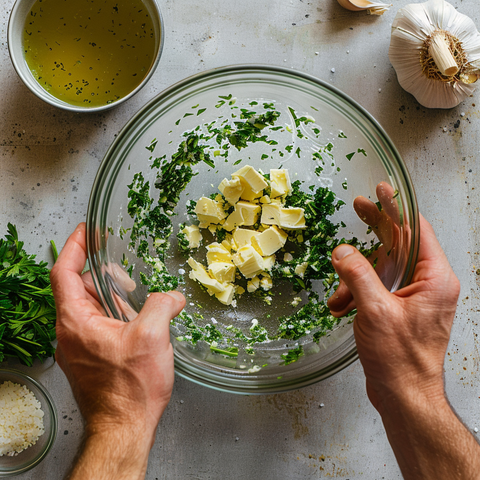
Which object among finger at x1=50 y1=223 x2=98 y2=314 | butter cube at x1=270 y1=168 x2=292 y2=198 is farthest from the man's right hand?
finger at x1=50 y1=223 x2=98 y2=314

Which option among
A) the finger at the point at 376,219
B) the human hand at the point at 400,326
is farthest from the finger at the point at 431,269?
the finger at the point at 376,219

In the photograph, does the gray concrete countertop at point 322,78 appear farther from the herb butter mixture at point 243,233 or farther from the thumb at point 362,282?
the thumb at point 362,282

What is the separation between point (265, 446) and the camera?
1903 millimetres

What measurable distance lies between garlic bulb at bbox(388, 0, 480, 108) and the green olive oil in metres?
1.05

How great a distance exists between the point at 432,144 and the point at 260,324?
113 centimetres

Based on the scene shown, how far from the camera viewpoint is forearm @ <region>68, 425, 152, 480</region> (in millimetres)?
1425

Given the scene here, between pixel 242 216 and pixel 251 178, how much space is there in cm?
17

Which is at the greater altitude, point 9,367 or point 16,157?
point 16,157

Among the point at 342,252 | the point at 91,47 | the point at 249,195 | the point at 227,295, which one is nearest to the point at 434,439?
the point at 342,252

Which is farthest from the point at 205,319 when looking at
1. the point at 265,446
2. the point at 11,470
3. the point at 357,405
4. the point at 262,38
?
the point at 262,38

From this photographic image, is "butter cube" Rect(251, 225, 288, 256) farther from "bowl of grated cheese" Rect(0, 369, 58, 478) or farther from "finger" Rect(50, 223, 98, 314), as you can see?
"bowl of grated cheese" Rect(0, 369, 58, 478)

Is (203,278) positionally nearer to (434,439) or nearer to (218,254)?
(218,254)

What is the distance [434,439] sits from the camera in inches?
58.4

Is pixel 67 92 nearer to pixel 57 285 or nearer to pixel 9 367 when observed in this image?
pixel 57 285
